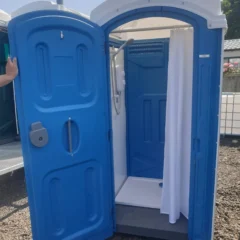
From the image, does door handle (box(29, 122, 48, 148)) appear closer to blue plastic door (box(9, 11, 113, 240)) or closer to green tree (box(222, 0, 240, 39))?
blue plastic door (box(9, 11, 113, 240))

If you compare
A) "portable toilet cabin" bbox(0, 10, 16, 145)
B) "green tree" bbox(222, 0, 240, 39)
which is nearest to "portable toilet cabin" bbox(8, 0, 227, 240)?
Result: "portable toilet cabin" bbox(0, 10, 16, 145)

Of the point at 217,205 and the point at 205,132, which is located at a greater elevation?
the point at 205,132

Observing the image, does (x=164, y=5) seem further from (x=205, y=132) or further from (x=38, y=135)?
(x=38, y=135)

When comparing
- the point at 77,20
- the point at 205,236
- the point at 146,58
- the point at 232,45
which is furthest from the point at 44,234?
the point at 232,45

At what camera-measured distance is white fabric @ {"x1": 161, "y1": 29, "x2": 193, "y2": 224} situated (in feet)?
7.30

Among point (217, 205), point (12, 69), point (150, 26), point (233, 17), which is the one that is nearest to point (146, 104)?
point (150, 26)

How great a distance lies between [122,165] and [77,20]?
1.89m

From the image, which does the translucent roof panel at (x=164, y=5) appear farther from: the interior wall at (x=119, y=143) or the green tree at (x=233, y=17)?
the green tree at (x=233, y=17)

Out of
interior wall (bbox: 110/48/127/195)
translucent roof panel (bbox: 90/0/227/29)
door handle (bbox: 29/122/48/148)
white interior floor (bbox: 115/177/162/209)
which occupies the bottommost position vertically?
white interior floor (bbox: 115/177/162/209)

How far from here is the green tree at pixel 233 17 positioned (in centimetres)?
2278

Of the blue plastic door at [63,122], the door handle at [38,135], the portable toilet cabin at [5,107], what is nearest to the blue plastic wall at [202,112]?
the blue plastic door at [63,122]

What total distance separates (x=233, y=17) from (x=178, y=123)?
80.9 feet

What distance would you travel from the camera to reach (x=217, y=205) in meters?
3.09

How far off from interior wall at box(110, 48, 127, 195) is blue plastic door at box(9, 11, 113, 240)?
62 cm
